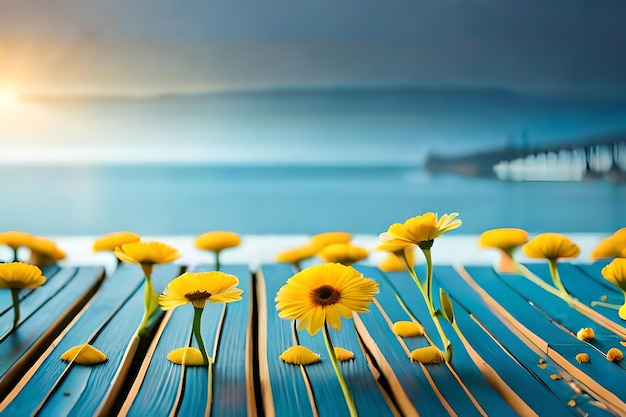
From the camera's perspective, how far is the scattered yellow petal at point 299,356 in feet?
2.43

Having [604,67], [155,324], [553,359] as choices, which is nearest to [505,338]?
[553,359]

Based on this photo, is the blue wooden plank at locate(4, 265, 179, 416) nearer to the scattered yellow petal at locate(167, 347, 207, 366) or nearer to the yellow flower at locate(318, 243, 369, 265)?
the scattered yellow petal at locate(167, 347, 207, 366)

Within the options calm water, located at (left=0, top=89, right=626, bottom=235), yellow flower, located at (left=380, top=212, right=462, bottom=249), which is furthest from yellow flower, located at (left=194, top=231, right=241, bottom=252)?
calm water, located at (left=0, top=89, right=626, bottom=235)

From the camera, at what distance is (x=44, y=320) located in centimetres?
89

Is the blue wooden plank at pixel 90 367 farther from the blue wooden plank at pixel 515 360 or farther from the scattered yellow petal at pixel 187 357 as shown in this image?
the blue wooden plank at pixel 515 360

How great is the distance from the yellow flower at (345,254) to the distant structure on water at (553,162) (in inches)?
57.1

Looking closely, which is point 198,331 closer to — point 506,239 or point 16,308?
point 16,308

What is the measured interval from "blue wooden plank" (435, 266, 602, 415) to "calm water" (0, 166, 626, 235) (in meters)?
1.35

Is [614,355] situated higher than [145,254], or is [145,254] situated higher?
[145,254]

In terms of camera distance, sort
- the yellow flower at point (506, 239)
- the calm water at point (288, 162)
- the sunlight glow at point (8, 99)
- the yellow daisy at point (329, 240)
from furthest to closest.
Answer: the calm water at point (288, 162)
the sunlight glow at point (8, 99)
the yellow daisy at point (329, 240)
the yellow flower at point (506, 239)

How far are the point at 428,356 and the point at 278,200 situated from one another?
173cm

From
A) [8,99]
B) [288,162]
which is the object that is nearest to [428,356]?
[288,162]

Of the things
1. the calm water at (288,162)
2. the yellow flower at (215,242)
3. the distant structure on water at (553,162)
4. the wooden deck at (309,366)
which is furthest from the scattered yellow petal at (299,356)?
the distant structure on water at (553,162)

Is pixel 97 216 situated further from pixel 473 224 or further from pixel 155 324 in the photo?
pixel 155 324
